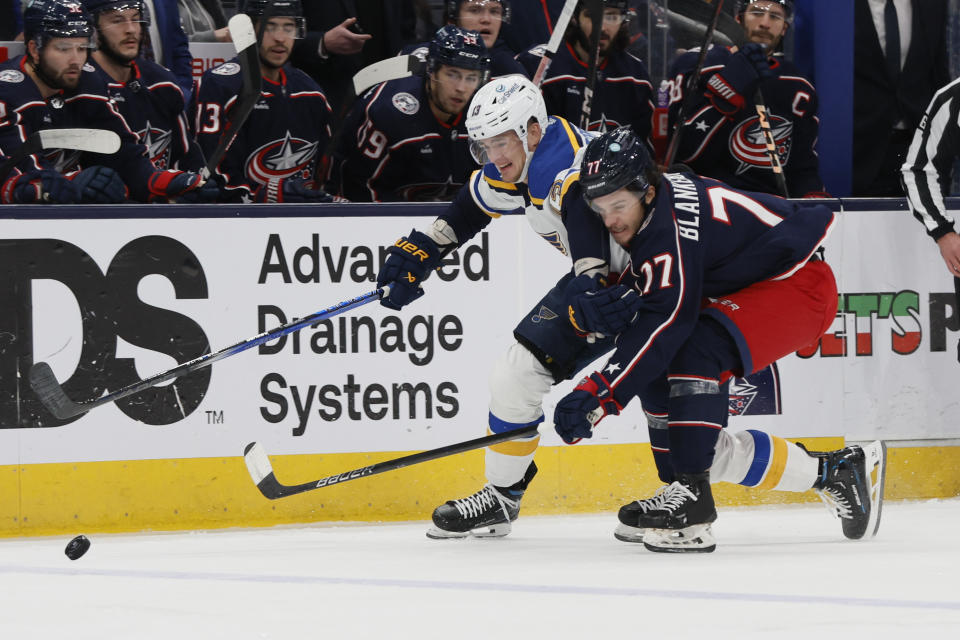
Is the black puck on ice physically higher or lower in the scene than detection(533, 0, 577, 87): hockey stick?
lower

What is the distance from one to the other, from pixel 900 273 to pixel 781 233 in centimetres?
122

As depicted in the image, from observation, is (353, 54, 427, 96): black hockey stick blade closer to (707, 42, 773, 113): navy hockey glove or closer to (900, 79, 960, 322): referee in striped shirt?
(707, 42, 773, 113): navy hockey glove

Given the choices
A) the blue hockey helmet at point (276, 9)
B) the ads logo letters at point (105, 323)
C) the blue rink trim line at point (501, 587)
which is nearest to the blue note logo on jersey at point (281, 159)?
the blue hockey helmet at point (276, 9)

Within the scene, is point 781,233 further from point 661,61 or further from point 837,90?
point 661,61

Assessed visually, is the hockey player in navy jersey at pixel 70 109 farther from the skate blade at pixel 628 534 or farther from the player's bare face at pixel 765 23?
the player's bare face at pixel 765 23

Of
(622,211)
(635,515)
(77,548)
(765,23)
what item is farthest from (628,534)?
(765,23)

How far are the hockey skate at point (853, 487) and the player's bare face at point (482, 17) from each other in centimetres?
203

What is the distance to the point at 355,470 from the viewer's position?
3707 millimetres

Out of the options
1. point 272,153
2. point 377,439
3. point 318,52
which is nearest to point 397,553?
point 377,439

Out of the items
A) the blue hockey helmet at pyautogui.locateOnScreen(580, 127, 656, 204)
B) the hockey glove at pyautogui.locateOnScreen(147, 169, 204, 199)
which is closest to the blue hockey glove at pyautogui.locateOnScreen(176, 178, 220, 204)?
the hockey glove at pyautogui.locateOnScreen(147, 169, 204, 199)

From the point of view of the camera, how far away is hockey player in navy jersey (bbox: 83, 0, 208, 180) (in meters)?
4.54

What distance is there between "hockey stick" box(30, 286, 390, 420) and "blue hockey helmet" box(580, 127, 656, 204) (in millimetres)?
834

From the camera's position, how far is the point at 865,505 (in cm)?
371

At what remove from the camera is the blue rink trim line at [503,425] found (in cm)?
374
